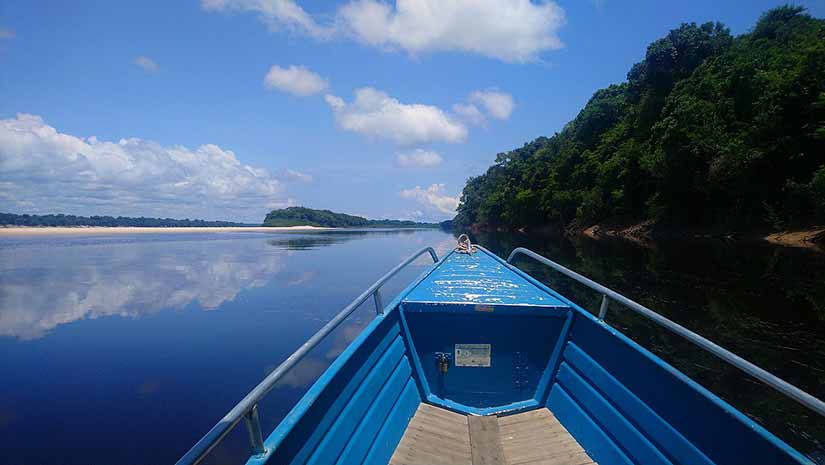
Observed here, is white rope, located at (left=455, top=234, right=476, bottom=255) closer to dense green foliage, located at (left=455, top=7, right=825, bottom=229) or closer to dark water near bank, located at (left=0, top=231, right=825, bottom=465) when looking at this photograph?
dark water near bank, located at (left=0, top=231, right=825, bottom=465)

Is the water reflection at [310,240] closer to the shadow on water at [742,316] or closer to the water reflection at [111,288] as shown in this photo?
the water reflection at [111,288]

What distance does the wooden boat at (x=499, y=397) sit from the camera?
209 cm

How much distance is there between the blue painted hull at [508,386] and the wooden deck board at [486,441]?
0.33 ft

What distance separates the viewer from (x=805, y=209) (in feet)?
78.2

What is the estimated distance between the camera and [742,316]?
31.3ft

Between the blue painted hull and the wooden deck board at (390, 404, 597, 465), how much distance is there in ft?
0.33

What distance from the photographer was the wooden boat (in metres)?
2.09

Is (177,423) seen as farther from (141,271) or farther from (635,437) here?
(141,271)

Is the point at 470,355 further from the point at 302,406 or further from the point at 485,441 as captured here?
the point at 302,406

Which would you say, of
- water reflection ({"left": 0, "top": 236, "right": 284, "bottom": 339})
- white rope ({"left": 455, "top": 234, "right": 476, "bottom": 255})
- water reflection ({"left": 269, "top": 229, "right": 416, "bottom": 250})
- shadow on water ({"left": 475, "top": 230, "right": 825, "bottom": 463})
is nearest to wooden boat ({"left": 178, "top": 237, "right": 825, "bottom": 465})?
shadow on water ({"left": 475, "top": 230, "right": 825, "bottom": 463})

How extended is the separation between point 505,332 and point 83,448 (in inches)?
226

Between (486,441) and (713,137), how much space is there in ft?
112

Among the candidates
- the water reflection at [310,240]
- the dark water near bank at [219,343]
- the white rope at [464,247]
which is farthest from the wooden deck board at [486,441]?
the water reflection at [310,240]

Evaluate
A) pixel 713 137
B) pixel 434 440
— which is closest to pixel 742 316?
pixel 434 440
